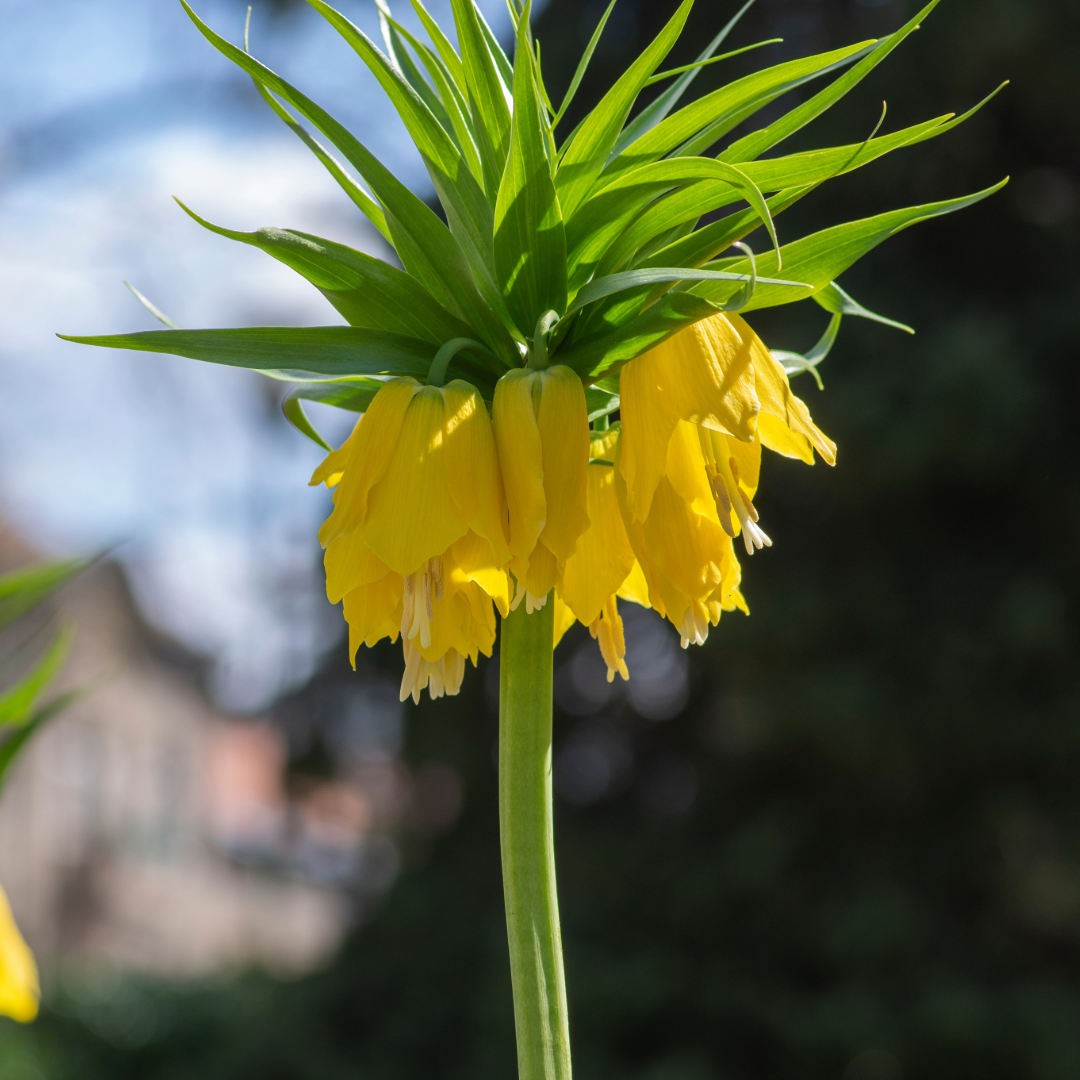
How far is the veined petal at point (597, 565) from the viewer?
53cm

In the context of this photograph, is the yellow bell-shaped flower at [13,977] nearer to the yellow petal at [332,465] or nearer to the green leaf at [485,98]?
the yellow petal at [332,465]

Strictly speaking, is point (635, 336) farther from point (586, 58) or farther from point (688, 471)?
point (586, 58)

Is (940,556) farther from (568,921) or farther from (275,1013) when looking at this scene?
(275,1013)

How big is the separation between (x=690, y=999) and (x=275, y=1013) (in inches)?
99.3

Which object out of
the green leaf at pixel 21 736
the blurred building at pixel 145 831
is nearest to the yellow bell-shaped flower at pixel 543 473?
the green leaf at pixel 21 736

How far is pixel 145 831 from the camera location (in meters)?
19.6

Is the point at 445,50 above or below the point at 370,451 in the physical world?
above

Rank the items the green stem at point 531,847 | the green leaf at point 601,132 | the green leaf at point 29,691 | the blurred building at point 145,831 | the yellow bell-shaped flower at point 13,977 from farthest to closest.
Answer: the blurred building at point 145,831, the green leaf at point 29,691, the yellow bell-shaped flower at point 13,977, the green leaf at point 601,132, the green stem at point 531,847

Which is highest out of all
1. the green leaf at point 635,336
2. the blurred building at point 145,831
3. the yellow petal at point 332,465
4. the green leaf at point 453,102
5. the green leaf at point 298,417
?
the blurred building at point 145,831

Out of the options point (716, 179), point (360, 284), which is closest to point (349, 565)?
point (360, 284)

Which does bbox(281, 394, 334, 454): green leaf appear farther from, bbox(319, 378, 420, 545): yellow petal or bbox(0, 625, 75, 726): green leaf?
bbox(0, 625, 75, 726): green leaf

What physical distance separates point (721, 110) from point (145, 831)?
21.0 meters

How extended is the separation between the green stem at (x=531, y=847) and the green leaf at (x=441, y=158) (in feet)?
0.61

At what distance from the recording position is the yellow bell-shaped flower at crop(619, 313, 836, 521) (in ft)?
1.63
